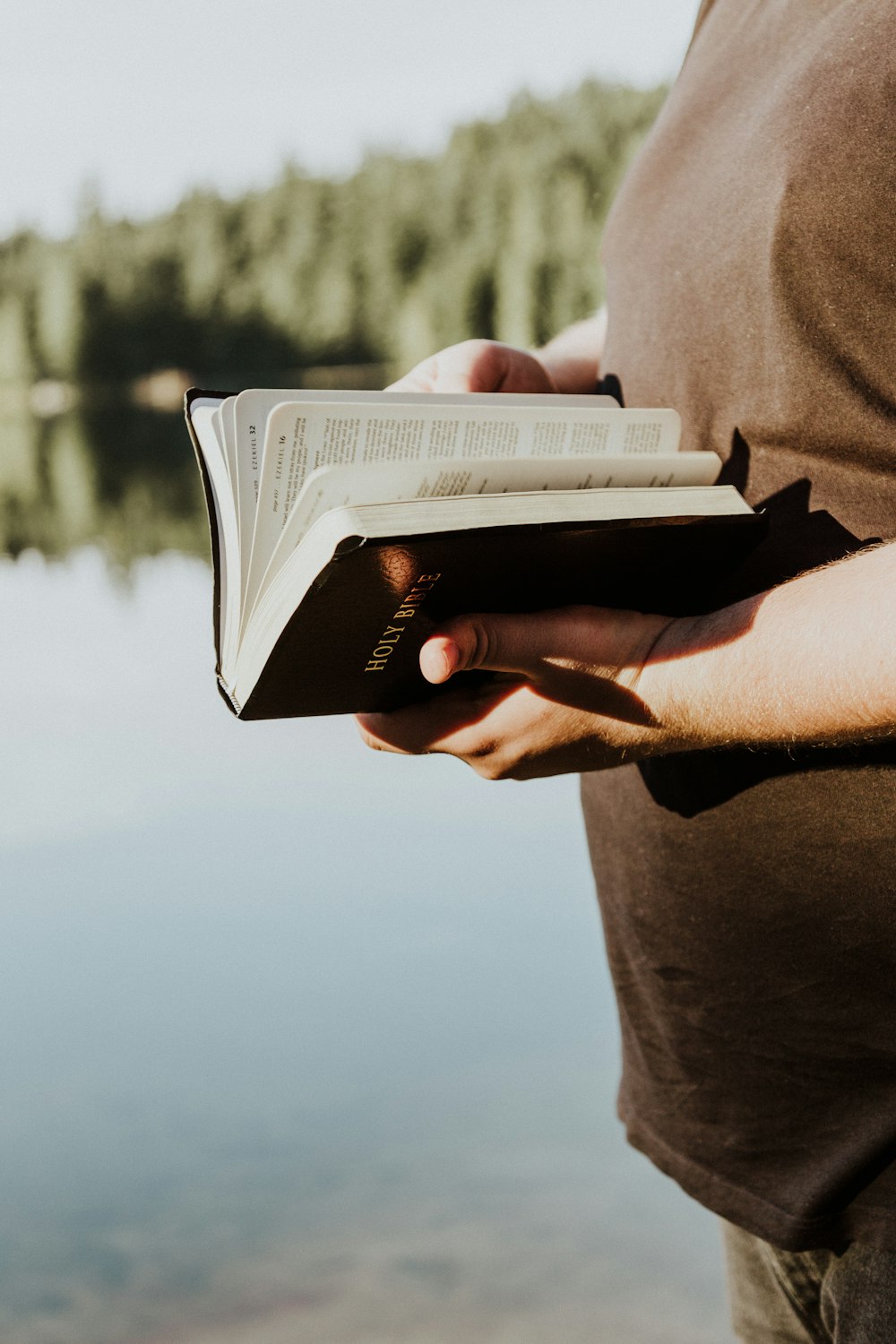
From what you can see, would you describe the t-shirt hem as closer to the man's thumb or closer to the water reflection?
the man's thumb

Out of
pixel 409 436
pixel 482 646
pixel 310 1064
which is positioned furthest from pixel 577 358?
pixel 310 1064

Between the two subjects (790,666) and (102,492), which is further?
(102,492)

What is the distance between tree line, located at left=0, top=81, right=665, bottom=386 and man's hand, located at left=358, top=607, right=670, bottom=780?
36927 mm

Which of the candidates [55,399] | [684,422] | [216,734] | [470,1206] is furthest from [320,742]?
[55,399]

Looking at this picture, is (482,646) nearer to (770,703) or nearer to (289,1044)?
(770,703)

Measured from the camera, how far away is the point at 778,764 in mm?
1131

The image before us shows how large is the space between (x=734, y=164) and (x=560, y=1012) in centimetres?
234

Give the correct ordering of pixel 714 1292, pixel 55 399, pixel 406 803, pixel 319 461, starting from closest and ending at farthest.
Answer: pixel 319 461
pixel 714 1292
pixel 406 803
pixel 55 399

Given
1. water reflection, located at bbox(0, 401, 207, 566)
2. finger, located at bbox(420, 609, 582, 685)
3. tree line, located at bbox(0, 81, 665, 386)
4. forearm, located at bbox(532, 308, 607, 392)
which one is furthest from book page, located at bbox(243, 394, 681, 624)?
tree line, located at bbox(0, 81, 665, 386)

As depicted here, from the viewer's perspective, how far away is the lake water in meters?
2.31

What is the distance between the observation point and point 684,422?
1270mm

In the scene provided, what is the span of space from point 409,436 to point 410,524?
0.65 ft

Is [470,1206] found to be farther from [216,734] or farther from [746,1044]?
[216,734]

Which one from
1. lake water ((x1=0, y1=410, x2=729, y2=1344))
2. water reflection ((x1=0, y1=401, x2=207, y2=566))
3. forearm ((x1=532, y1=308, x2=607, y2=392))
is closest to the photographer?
forearm ((x1=532, y1=308, x2=607, y2=392))
